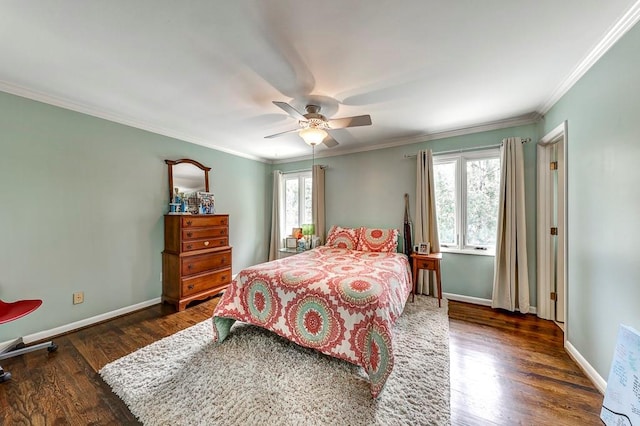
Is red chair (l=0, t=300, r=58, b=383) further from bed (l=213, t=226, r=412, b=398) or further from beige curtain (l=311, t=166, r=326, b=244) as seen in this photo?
beige curtain (l=311, t=166, r=326, b=244)

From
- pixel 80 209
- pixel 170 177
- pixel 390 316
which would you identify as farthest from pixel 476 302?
pixel 80 209

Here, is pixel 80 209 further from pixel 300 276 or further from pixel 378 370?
pixel 378 370

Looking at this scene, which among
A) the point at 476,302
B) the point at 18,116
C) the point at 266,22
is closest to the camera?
the point at 266,22

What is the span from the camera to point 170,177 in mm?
3486

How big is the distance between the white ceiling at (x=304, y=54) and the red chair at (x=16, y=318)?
201 centimetres

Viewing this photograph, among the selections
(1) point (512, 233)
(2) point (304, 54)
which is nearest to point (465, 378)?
(1) point (512, 233)

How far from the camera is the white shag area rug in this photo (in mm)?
1494

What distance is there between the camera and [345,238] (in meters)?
3.90

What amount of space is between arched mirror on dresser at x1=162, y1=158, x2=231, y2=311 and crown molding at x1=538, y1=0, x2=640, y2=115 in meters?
4.34

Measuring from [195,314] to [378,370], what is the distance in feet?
8.15

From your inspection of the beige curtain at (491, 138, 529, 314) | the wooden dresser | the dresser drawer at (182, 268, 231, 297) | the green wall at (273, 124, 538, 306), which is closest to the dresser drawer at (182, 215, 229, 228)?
the wooden dresser

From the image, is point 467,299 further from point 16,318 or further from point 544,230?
point 16,318

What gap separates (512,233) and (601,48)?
196cm

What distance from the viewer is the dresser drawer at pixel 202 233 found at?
10.7ft
